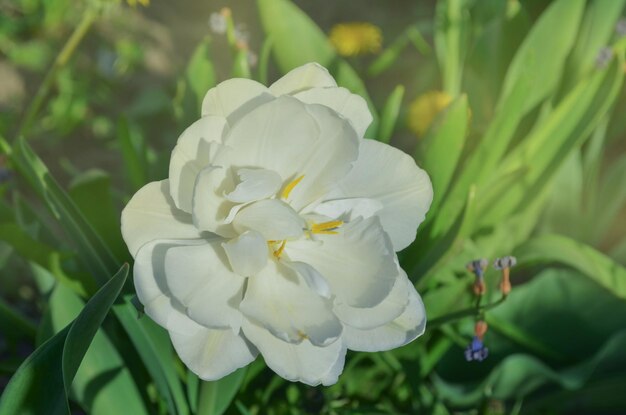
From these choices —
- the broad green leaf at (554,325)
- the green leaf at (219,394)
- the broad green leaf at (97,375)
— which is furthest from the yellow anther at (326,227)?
the broad green leaf at (554,325)

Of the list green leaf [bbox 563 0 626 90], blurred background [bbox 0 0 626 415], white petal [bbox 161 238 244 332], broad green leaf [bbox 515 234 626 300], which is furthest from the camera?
green leaf [bbox 563 0 626 90]

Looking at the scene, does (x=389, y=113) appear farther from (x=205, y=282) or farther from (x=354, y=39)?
(x=354, y=39)

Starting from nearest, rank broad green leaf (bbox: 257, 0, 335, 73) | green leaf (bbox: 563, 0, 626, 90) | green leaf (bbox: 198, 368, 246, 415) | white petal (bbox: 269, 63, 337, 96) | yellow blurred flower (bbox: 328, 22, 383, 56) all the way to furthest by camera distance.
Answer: white petal (bbox: 269, 63, 337, 96), green leaf (bbox: 198, 368, 246, 415), broad green leaf (bbox: 257, 0, 335, 73), green leaf (bbox: 563, 0, 626, 90), yellow blurred flower (bbox: 328, 22, 383, 56)

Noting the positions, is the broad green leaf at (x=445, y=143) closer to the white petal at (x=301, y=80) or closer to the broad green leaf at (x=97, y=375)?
the white petal at (x=301, y=80)

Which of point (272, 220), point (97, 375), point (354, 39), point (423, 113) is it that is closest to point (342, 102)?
point (272, 220)

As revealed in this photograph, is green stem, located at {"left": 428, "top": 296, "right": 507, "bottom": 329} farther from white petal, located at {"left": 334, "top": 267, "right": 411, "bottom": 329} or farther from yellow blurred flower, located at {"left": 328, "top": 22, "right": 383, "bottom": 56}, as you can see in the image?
yellow blurred flower, located at {"left": 328, "top": 22, "right": 383, "bottom": 56}

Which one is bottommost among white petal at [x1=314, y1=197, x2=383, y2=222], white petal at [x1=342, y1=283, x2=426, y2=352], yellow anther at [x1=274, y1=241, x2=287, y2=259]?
Result: white petal at [x1=342, y1=283, x2=426, y2=352]

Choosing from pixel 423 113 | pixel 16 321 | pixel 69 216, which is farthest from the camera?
pixel 423 113

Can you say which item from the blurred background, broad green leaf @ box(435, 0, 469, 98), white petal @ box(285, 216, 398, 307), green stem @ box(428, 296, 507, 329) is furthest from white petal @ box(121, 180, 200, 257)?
broad green leaf @ box(435, 0, 469, 98)
